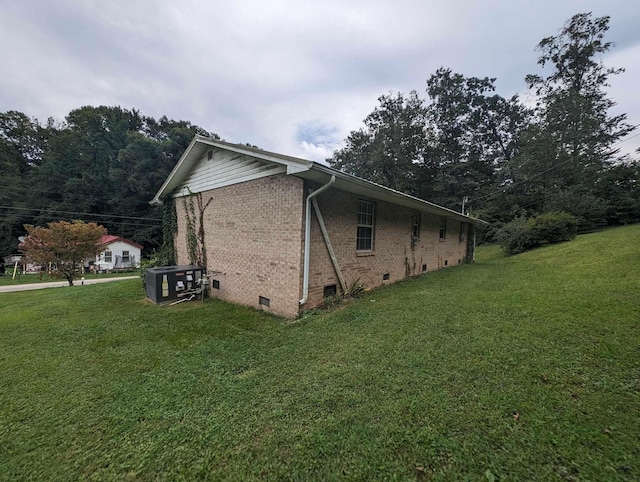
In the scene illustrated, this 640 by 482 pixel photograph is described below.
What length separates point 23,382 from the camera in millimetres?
2881

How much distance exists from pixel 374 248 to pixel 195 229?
5.74 metres

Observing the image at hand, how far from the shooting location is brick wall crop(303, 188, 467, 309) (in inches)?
214

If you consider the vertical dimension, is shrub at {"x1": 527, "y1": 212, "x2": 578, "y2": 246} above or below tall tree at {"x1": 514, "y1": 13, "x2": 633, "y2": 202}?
below

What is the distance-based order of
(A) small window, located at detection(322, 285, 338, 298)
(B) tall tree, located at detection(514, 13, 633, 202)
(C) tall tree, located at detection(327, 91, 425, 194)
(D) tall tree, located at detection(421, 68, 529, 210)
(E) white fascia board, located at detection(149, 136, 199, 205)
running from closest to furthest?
(A) small window, located at detection(322, 285, 338, 298) → (E) white fascia board, located at detection(149, 136, 199, 205) → (B) tall tree, located at detection(514, 13, 633, 202) → (C) tall tree, located at detection(327, 91, 425, 194) → (D) tall tree, located at detection(421, 68, 529, 210)

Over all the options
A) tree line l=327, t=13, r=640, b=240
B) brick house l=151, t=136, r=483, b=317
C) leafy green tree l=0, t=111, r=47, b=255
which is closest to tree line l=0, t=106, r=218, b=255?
leafy green tree l=0, t=111, r=47, b=255

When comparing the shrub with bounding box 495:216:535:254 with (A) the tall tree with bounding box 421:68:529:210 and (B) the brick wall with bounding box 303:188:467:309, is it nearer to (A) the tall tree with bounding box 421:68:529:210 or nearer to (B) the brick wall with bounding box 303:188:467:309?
(B) the brick wall with bounding box 303:188:467:309

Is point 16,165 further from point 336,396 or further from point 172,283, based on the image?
point 336,396

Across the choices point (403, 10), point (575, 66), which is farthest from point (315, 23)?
point (575, 66)

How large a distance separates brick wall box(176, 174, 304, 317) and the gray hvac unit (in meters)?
0.52

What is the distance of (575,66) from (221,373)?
3459 centimetres

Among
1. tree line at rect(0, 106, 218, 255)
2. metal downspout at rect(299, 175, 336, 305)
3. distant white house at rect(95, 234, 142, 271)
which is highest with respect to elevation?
tree line at rect(0, 106, 218, 255)

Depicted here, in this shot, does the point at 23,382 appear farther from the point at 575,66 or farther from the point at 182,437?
the point at 575,66

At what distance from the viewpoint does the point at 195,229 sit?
8008 mm

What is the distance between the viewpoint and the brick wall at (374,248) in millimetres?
5445
